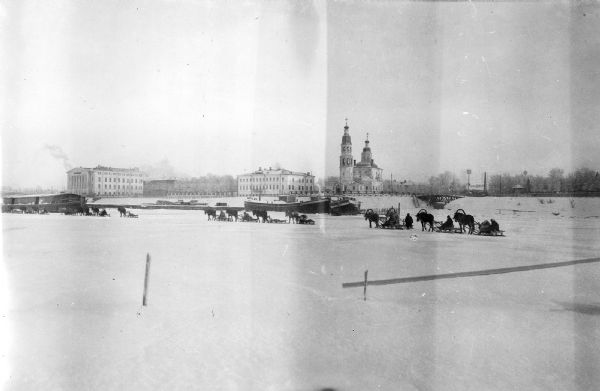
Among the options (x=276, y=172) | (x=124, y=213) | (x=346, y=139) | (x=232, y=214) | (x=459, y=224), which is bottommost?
(x=459, y=224)

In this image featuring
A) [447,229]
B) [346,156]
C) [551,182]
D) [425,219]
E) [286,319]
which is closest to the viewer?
[286,319]

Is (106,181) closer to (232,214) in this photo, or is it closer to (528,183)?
(232,214)

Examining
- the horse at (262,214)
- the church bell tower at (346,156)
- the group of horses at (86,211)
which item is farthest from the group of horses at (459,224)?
the group of horses at (86,211)

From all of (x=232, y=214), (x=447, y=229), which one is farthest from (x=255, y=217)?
(x=447, y=229)

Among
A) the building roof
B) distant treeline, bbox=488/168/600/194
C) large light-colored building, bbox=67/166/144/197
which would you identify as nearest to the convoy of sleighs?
large light-colored building, bbox=67/166/144/197

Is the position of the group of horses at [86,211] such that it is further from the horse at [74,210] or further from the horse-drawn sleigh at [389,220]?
the horse-drawn sleigh at [389,220]

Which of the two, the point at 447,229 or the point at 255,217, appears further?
the point at 255,217

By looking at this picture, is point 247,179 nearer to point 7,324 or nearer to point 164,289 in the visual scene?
point 164,289

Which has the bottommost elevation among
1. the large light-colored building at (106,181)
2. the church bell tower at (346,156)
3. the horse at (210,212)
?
the horse at (210,212)

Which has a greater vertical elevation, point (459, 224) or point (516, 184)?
point (516, 184)
